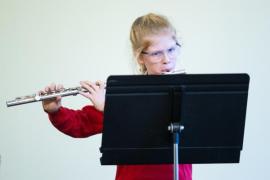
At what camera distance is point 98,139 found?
1962 millimetres

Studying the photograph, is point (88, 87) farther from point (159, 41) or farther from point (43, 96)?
point (159, 41)

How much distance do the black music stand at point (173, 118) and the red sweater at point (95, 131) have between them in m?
0.13

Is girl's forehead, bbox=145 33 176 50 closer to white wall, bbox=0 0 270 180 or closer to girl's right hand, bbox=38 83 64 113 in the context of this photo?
girl's right hand, bbox=38 83 64 113

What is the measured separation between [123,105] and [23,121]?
106 centimetres

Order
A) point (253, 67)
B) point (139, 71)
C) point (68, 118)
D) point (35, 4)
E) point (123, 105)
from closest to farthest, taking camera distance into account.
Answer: point (123, 105)
point (68, 118)
point (139, 71)
point (35, 4)
point (253, 67)

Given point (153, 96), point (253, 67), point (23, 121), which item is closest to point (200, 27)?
point (253, 67)

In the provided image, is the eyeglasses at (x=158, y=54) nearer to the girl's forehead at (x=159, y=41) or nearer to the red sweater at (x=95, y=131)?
the girl's forehead at (x=159, y=41)

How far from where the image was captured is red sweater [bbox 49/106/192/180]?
1198 millimetres

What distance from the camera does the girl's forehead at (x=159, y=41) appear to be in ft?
4.13

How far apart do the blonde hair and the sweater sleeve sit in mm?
224

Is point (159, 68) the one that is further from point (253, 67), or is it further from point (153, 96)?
point (253, 67)

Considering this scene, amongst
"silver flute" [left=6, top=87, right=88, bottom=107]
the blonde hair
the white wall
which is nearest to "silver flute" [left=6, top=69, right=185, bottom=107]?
"silver flute" [left=6, top=87, right=88, bottom=107]

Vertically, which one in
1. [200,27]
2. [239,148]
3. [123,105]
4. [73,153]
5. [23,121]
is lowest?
[73,153]

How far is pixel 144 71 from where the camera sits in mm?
1358
